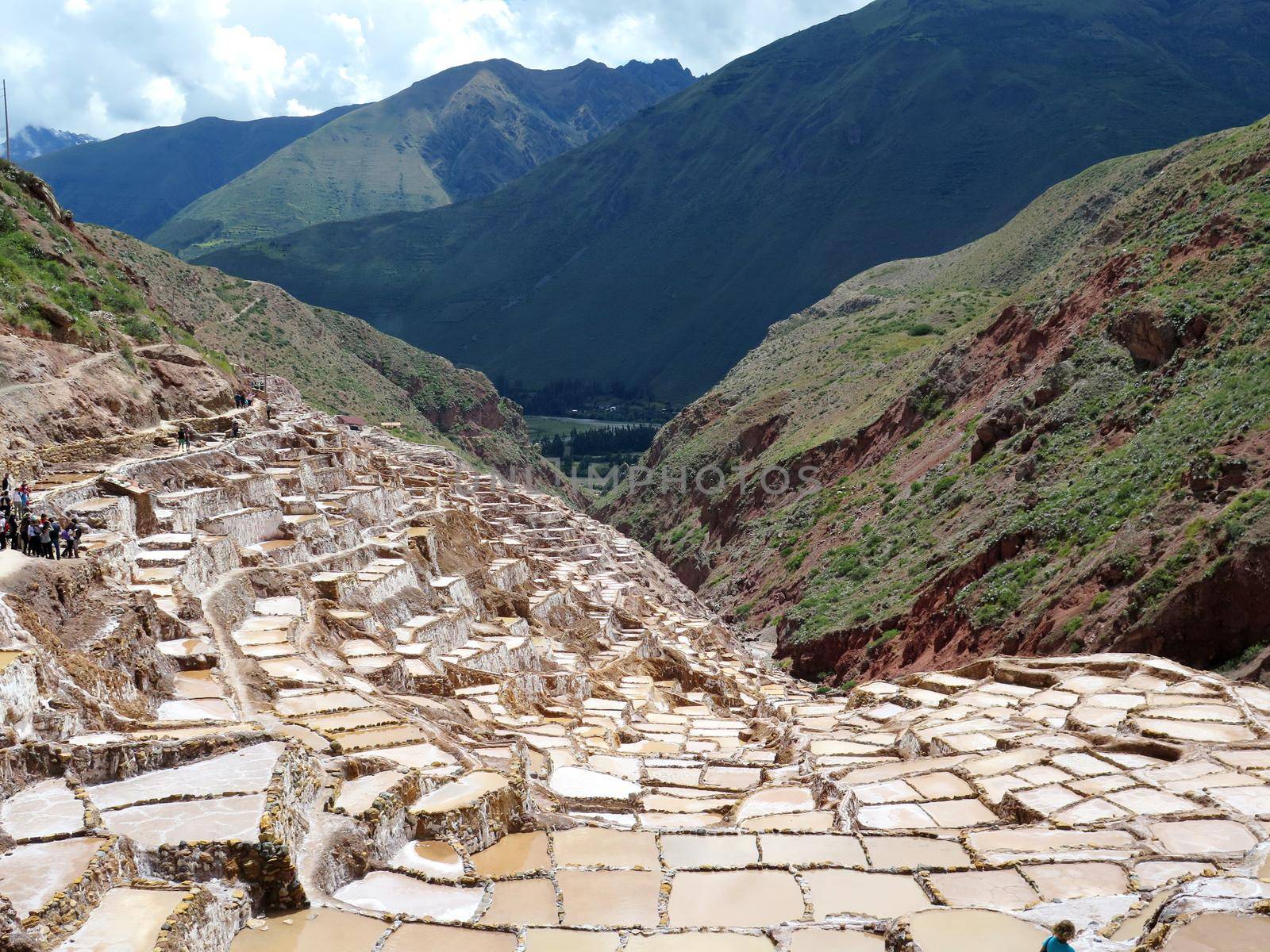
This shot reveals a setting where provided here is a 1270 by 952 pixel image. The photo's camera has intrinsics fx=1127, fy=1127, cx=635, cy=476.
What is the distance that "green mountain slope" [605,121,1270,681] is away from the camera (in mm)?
25703

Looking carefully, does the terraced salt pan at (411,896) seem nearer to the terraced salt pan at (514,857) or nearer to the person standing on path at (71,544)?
the terraced salt pan at (514,857)

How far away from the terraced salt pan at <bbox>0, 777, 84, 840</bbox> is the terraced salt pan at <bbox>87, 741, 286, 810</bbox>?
0.78 ft

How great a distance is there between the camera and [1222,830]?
10641mm

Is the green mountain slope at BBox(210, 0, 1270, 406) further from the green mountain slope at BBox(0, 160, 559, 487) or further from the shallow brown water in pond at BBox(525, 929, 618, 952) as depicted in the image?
the shallow brown water in pond at BBox(525, 929, 618, 952)

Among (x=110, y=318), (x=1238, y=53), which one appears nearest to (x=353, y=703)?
(x=110, y=318)

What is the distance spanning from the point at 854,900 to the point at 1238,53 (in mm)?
215103

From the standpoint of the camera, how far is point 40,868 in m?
7.96

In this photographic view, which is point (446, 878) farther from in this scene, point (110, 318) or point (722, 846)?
point (110, 318)

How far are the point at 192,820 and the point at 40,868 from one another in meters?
1.25

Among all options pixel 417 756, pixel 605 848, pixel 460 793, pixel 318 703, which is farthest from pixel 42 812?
pixel 318 703

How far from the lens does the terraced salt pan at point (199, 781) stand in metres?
9.48

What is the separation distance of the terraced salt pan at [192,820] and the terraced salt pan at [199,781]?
0.17 meters

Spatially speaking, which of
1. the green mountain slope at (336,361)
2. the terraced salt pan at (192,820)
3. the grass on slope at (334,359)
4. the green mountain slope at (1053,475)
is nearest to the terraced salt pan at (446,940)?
the terraced salt pan at (192,820)

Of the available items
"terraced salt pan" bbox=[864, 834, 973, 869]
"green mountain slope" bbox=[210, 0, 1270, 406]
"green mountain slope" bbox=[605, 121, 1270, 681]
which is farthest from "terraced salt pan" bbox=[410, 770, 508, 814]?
"green mountain slope" bbox=[210, 0, 1270, 406]
